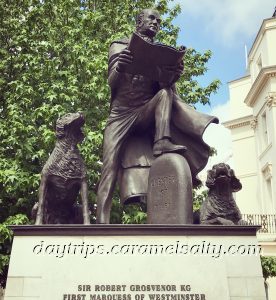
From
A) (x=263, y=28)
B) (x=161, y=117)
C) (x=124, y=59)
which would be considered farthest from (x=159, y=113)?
(x=263, y=28)

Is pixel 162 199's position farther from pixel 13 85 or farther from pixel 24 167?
pixel 13 85

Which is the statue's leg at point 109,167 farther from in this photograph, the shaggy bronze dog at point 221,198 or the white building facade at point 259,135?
the white building facade at point 259,135

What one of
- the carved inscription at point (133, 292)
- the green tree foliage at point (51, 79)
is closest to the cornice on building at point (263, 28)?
the green tree foliage at point (51, 79)

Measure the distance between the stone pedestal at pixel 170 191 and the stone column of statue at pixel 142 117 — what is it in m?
0.21

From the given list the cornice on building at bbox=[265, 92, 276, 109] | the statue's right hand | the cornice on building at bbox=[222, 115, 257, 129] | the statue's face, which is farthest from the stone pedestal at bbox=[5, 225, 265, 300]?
the cornice on building at bbox=[222, 115, 257, 129]

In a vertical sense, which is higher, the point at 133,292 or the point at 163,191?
the point at 163,191

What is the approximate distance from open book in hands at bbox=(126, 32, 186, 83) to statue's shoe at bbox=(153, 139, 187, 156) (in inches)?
41.1

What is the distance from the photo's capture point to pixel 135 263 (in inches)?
229

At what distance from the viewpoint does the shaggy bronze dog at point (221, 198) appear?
7438mm

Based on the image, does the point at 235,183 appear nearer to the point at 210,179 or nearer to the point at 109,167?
the point at 210,179

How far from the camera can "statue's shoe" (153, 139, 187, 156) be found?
700 cm

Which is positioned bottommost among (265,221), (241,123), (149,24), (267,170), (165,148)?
(165,148)

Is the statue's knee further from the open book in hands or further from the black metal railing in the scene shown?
the black metal railing

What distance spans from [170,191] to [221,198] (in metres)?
1.17
